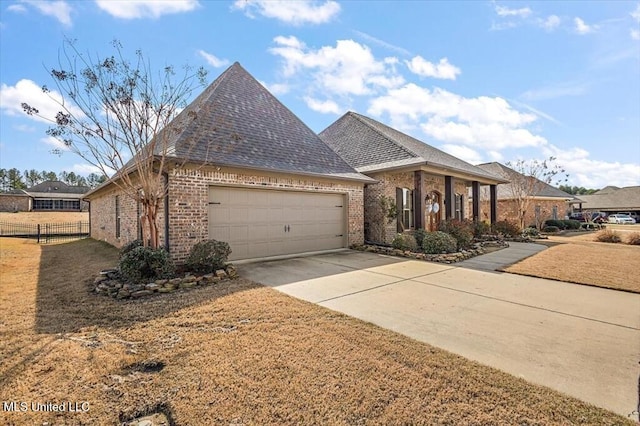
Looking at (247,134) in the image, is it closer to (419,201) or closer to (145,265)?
(145,265)

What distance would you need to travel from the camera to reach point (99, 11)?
7359mm

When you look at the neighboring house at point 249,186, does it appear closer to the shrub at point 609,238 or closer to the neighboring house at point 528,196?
the shrub at point 609,238

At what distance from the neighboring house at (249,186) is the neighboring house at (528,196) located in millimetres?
17199

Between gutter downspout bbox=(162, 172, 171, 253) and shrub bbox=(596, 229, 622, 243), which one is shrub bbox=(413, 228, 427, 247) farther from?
shrub bbox=(596, 229, 622, 243)

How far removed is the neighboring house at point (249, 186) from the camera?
7.68m

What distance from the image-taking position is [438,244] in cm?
1035

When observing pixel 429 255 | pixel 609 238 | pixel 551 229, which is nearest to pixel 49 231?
pixel 429 255

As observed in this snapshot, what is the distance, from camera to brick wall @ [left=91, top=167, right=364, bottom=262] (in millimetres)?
7461

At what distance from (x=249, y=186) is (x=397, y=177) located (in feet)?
23.0

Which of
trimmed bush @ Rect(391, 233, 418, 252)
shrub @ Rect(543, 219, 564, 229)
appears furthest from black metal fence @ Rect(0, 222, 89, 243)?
shrub @ Rect(543, 219, 564, 229)

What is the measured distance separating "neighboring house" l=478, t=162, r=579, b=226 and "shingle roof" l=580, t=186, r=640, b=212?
24900 mm

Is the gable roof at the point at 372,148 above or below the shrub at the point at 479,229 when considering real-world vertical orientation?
above

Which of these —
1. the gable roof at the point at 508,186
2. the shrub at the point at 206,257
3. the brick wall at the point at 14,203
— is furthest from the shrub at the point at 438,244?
the brick wall at the point at 14,203

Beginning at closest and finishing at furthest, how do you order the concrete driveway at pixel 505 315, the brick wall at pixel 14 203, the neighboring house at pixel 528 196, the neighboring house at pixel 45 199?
1. the concrete driveway at pixel 505 315
2. the neighboring house at pixel 528 196
3. the brick wall at pixel 14 203
4. the neighboring house at pixel 45 199
